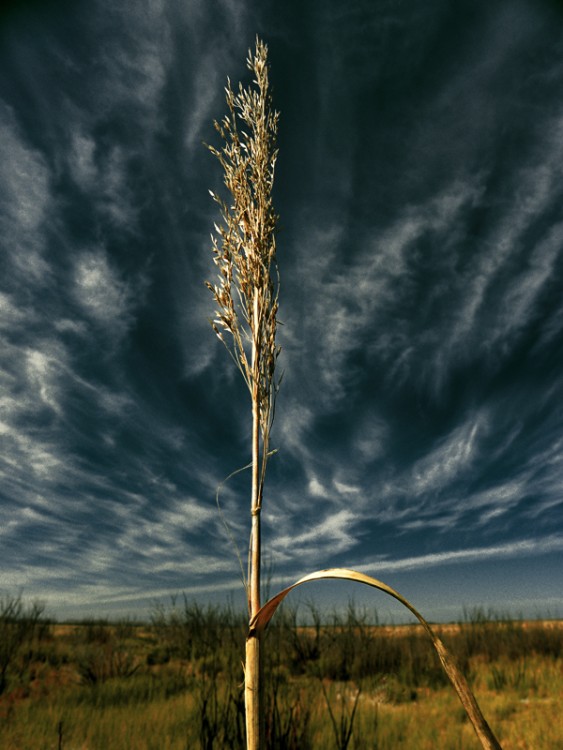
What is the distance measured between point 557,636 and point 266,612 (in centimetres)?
1382

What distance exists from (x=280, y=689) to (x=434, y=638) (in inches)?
211

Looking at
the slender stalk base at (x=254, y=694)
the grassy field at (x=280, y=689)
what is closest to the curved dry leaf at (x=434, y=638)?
the slender stalk base at (x=254, y=694)

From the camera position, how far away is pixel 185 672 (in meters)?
9.04

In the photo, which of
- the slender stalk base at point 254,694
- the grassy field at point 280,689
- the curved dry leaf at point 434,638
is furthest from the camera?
the grassy field at point 280,689

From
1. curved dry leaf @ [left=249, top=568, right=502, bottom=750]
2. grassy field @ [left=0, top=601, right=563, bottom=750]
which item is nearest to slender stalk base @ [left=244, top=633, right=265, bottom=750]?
curved dry leaf @ [left=249, top=568, right=502, bottom=750]

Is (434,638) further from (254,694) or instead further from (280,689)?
(280,689)

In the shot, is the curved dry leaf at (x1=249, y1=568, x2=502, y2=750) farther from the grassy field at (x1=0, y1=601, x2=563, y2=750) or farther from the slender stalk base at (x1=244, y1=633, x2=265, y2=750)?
the grassy field at (x1=0, y1=601, x2=563, y2=750)

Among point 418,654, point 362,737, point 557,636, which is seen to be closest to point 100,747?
point 362,737

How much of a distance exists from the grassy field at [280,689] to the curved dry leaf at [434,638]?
1540 mm

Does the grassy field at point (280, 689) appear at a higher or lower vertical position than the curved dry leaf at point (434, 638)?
lower

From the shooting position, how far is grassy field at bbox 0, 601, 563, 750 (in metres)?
4.70

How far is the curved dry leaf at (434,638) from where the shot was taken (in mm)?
1396

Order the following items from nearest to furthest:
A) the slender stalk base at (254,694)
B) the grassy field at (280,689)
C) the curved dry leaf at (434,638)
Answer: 1. the curved dry leaf at (434,638)
2. the slender stalk base at (254,694)
3. the grassy field at (280,689)

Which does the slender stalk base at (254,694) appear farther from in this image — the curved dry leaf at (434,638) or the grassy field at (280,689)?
the grassy field at (280,689)
